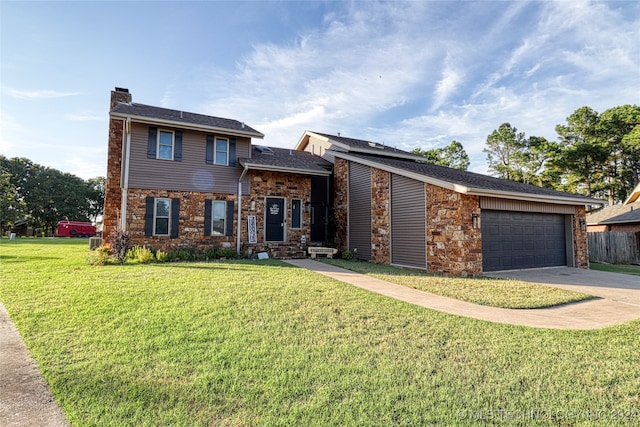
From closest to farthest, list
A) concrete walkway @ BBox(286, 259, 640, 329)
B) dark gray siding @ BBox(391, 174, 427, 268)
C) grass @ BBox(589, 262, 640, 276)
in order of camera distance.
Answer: concrete walkway @ BBox(286, 259, 640, 329) < dark gray siding @ BBox(391, 174, 427, 268) < grass @ BBox(589, 262, 640, 276)

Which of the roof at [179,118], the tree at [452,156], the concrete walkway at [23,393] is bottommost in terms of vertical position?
the concrete walkway at [23,393]

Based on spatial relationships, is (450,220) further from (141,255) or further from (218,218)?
(141,255)

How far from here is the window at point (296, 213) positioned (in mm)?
13062

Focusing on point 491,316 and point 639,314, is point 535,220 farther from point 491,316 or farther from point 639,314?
point 491,316

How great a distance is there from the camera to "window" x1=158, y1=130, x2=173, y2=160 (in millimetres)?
11336

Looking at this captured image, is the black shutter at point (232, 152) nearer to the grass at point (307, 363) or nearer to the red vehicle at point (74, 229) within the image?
the grass at point (307, 363)

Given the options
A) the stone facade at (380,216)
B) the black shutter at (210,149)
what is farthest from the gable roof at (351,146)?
the black shutter at (210,149)

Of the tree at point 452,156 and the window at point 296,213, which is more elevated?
the tree at point 452,156

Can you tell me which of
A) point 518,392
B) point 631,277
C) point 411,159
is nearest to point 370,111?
point 411,159

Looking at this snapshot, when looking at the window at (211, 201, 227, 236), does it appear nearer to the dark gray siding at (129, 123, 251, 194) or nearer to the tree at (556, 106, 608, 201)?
the dark gray siding at (129, 123, 251, 194)

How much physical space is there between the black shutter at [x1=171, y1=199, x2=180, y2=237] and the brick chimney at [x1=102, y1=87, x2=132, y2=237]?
1889 mm

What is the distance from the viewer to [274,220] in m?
12.8

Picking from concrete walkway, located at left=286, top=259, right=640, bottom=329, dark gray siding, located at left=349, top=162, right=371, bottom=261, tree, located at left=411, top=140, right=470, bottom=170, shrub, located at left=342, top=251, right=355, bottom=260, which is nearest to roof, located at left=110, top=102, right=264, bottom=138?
dark gray siding, located at left=349, top=162, right=371, bottom=261

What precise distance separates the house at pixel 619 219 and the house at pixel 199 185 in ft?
56.3
